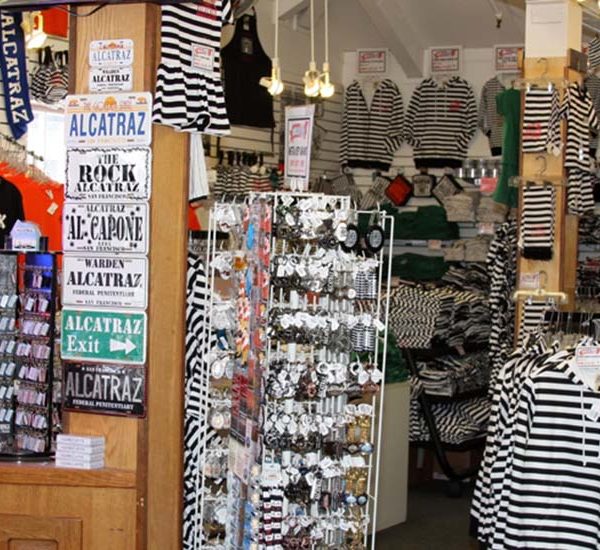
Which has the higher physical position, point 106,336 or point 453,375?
point 106,336

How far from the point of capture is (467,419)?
898 centimetres

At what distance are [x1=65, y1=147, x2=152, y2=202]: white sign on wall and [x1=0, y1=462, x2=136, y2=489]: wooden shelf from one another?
3.56 ft

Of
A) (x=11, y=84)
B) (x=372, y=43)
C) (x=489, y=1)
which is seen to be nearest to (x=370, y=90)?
(x=372, y=43)

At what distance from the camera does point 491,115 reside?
12352mm

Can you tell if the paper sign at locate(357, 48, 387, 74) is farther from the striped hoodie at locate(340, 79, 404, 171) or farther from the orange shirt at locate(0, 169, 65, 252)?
the orange shirt at locate(0, 169, 65, 252)

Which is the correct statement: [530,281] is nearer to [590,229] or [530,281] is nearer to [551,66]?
[551,66]

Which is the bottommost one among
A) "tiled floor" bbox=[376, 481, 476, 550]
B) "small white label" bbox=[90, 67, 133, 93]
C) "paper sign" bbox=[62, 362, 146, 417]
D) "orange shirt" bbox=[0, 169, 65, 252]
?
"tiled floor" bbox=[376, 481, 476, 550]

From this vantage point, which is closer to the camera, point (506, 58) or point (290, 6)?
point (290, 6)

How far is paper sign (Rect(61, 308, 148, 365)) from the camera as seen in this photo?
470 centimetres

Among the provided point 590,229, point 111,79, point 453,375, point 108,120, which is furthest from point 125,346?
point 590,229

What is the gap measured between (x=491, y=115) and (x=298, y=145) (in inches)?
307

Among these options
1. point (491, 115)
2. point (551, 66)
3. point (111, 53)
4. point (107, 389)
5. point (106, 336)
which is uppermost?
point (491, 115)

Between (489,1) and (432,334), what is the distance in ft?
15.1

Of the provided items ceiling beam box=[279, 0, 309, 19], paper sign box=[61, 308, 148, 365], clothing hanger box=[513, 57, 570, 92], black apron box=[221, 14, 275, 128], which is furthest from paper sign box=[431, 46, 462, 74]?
paper sign box=[61, 308, 148, 365]
